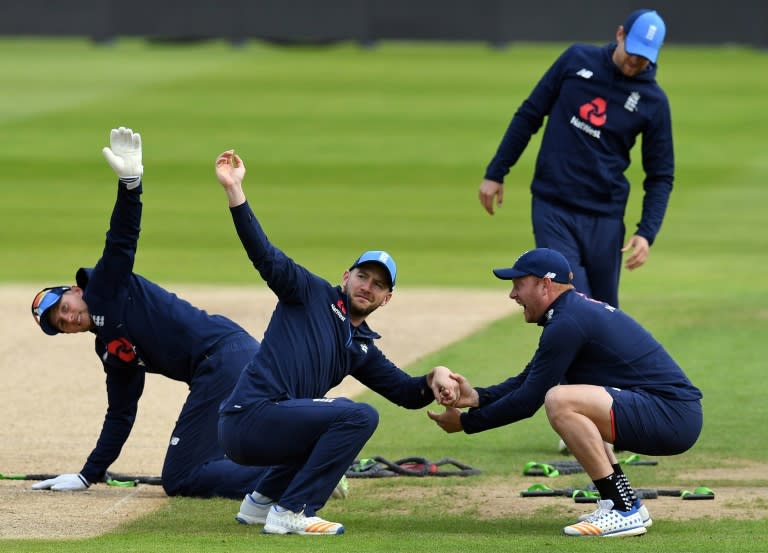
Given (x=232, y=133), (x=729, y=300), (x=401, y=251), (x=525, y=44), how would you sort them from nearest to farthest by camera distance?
(x=729, y=300) → (x=401, y=251) → (x=232, y=133) → (x=525, y=44)

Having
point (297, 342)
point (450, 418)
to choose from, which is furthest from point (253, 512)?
point (450, 418)

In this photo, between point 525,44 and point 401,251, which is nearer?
point 401,251

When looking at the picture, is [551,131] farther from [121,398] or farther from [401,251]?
[401,251]

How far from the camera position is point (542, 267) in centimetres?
766

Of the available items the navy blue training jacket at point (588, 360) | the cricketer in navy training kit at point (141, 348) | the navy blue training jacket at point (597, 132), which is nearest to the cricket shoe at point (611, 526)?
the navy blue training jacket at point (588, 360)

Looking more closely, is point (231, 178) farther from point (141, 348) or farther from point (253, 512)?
point (253, 512)

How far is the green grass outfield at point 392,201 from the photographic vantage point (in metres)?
8.20

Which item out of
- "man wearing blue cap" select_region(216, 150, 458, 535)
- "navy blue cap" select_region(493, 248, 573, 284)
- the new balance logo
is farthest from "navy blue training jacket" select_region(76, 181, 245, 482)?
the new balance logo

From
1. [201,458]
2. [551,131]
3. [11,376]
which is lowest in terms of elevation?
[11,376]

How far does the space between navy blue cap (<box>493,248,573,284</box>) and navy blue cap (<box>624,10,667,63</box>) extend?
2.15 meters

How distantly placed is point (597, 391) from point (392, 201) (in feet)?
53.0

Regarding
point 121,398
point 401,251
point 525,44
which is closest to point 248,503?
point 121,398

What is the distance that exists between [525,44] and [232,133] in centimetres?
1593

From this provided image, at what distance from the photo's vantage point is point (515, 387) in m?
8.10
